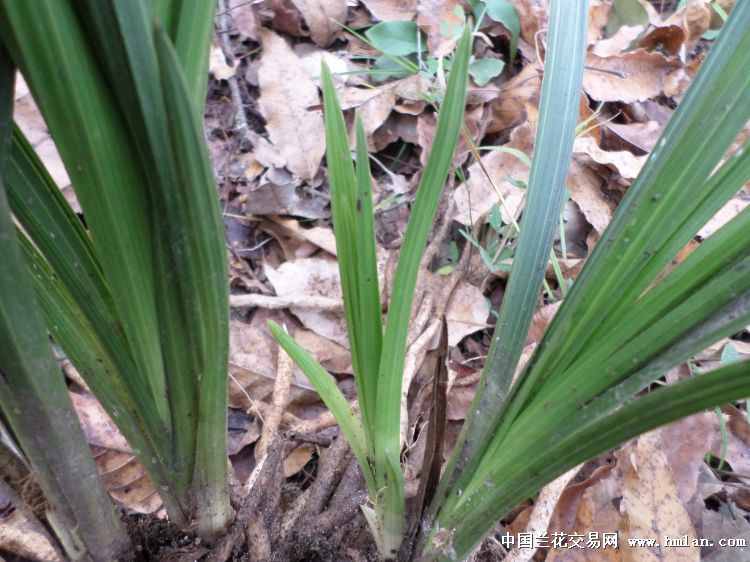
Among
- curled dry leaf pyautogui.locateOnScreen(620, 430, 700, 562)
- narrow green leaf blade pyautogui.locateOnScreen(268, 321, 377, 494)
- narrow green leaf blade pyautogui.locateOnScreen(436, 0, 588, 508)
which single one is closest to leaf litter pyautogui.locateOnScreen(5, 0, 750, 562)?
curled dry leaf pyautogui.locateOnScreen(620, 430, 700, 562)

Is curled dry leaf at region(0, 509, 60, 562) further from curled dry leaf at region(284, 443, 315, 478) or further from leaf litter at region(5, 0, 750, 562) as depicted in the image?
curled dry leaf at region(284, 443, 315, 478)

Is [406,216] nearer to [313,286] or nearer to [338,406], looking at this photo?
[313,286]

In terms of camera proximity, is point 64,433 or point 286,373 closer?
point 64,433

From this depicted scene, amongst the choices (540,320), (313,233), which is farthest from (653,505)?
(313,233)

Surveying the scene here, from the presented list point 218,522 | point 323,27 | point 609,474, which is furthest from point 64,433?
point 323,27

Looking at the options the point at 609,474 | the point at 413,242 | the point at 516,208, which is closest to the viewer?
the point at 413,242

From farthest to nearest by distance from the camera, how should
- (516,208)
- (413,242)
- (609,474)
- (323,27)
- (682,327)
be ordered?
(323,27) → (516,208) → (609,474) → (413,242) → (682,327)

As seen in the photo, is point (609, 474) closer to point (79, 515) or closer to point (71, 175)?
point (79, 515)
